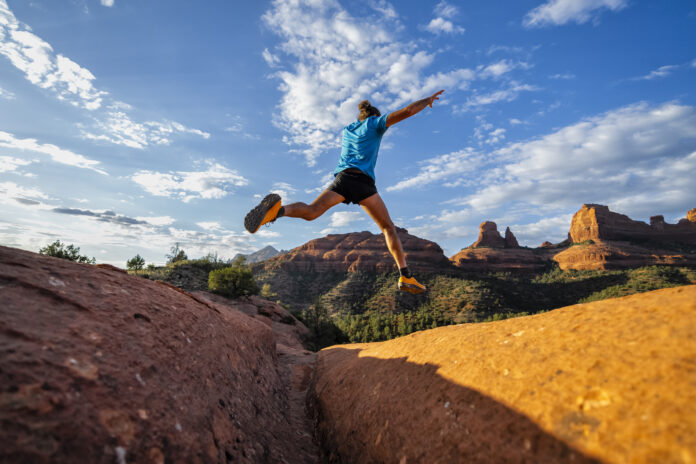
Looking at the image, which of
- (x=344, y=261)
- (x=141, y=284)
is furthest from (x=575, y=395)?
(x=344, y=261)

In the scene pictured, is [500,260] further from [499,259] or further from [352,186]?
[352,186]

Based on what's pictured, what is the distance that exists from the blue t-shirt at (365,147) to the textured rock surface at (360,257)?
77.9 m

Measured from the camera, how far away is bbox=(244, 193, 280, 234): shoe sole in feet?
13.7

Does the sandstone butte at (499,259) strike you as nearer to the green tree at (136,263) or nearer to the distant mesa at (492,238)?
the distant mesa at (492,238)

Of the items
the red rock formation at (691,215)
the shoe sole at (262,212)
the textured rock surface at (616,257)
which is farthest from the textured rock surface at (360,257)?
the red rock formation at (691,215)

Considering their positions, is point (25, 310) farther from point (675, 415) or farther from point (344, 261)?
point (344, 261)

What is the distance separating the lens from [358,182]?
4.59 m

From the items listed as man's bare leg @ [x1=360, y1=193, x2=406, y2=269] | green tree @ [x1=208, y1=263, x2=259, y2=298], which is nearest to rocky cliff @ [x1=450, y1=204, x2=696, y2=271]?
green tree @ [x1=208, y1=263, x2=259, y2=298]

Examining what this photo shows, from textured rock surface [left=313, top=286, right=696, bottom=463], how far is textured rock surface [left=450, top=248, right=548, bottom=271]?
96.3 metres

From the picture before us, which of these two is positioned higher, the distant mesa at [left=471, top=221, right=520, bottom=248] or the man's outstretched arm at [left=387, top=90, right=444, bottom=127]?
the distant mesa at [left=471, top=221, right=520, bottom=248]

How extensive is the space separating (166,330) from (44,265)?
1.05 meters

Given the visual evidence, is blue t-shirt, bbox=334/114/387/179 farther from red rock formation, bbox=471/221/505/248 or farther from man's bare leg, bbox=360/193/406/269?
red rock formation, bbox=471/221/505/248

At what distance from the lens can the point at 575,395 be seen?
5.14ft

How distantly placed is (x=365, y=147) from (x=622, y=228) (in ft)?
460
